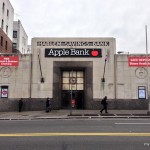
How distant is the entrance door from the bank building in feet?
3.34

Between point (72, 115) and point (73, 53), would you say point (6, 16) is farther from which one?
point (72, 115)

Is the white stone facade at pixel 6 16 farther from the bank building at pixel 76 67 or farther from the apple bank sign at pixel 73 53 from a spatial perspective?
the apple bank sign at pixel 73 53

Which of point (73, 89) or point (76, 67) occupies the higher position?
point (76, 67)

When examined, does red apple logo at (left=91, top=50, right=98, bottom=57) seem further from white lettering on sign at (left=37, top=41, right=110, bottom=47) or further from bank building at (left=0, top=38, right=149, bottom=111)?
white lettering on sign at (left=37, top=41, right=110, bottom=47)

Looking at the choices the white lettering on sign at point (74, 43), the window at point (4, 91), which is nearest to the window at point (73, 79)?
the white lettering on sign at point (74, 43)

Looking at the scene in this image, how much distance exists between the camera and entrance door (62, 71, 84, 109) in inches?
1296

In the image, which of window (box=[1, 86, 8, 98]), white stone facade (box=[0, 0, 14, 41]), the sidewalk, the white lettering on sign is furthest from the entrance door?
white stone facade (box=[0, 0, 14, 41])

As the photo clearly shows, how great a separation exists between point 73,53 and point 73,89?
14.3ft

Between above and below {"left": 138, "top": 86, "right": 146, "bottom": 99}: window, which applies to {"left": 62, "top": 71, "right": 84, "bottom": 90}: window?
above

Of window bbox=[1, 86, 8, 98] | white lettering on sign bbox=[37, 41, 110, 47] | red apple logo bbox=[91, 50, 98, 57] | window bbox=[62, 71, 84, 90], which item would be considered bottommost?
window bbox=[1, 86, 8, 98]

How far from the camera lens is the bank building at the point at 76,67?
31.2 m

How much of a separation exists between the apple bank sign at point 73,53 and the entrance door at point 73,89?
8.80ft

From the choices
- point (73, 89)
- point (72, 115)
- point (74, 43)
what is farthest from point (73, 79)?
point (72, 115)

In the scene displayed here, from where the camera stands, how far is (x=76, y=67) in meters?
32.2
